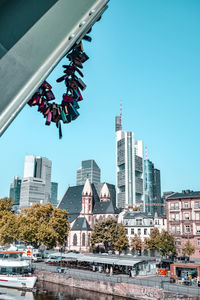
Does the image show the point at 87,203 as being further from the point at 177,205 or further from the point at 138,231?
the point at 177,205

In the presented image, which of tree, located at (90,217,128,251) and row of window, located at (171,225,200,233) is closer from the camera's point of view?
row of window, located at (171,225,200,233)

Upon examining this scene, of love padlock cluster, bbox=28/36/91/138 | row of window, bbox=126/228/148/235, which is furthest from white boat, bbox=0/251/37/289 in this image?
love padlock cluster, bbox=28/36/91/138

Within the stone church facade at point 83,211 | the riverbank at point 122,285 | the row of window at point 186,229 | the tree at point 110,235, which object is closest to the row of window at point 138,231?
the tree at point 110,235

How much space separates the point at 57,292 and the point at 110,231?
103ft

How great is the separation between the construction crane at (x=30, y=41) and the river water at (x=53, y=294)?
3232cm

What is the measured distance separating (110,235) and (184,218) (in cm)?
1772

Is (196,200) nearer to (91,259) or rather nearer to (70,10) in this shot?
(91,259)

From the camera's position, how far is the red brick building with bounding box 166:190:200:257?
176ft

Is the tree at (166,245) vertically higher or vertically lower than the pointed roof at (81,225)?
lower

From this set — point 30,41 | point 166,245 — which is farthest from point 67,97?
point 166,245

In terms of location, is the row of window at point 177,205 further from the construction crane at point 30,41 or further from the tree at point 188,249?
the construction crane at point 30,41

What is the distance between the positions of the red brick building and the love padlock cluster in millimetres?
54649

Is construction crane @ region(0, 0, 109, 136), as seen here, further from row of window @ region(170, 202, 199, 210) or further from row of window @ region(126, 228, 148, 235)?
row of window @ region(126, 228, 148, 235)

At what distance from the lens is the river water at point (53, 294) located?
3077cm
